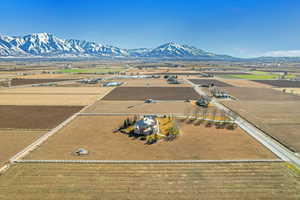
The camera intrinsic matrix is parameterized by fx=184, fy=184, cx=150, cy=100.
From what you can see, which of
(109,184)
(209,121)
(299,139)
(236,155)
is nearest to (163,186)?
(109,184)

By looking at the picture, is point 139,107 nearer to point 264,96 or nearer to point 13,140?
A: point 13,140

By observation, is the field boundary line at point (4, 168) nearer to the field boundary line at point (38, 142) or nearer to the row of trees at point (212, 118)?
the field boundary line at point (38, 142)

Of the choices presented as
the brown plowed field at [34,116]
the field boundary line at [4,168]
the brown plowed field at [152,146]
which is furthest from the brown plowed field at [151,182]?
the brown plowed field at [34,116]

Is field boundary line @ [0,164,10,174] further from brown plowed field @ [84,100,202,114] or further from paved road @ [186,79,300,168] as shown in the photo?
paved road @ [186,79,300,168]

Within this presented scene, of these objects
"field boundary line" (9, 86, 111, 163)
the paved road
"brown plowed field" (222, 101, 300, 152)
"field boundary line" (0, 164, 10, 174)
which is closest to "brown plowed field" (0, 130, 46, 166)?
"field boundary line" (9, 86, 111, 163)

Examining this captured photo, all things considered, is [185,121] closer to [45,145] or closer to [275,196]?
[275,196]
